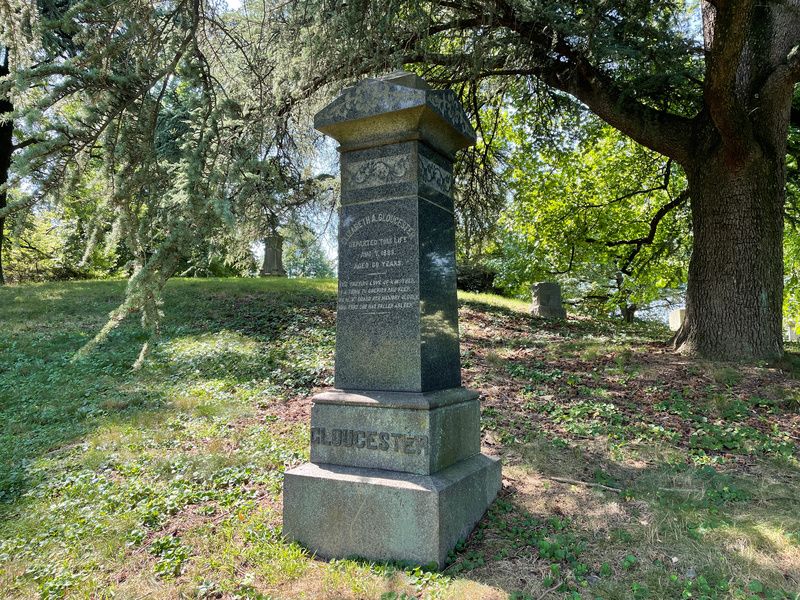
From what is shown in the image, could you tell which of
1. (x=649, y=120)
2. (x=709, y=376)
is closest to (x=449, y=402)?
(x=709, y=376)

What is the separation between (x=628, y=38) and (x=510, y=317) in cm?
703

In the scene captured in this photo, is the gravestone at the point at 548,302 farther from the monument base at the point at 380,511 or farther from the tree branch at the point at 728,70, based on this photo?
the monument base at the point at 380,511

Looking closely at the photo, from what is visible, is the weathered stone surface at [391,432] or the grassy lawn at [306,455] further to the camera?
the weathered stone surface at [391,432]

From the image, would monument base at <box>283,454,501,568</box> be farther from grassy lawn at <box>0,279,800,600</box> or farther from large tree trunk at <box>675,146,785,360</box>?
Result: large tree trunk at <box>675,146,785,360</box>

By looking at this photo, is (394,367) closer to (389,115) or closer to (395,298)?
(395,298)

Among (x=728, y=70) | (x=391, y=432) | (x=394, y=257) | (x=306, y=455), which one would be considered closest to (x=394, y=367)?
(x=391, y=432)

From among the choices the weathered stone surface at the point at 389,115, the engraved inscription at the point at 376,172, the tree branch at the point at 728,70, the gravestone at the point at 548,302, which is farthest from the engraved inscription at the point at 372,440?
the gravestone at the point at 548,302

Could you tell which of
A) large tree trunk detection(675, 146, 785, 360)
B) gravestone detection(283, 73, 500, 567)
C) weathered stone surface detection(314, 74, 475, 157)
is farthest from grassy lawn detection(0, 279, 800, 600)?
weathered stone surface detection(314, 74, 475, 157)

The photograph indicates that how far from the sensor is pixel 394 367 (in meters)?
3.81

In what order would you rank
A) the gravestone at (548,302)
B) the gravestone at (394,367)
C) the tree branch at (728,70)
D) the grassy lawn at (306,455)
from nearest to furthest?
1. the grassy lawn at (306,455)
2. the gravestone at (394,367)
3. the tree branch at (728,70)
4. the gravestone at (548,302)

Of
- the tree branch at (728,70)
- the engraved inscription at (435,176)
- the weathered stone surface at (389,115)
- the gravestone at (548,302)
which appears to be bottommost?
the gravestone at (548,302)

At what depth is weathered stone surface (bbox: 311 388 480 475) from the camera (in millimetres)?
3568

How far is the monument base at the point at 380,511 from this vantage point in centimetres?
336

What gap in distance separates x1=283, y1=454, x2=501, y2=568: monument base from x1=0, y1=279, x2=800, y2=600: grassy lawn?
0.14 metres
